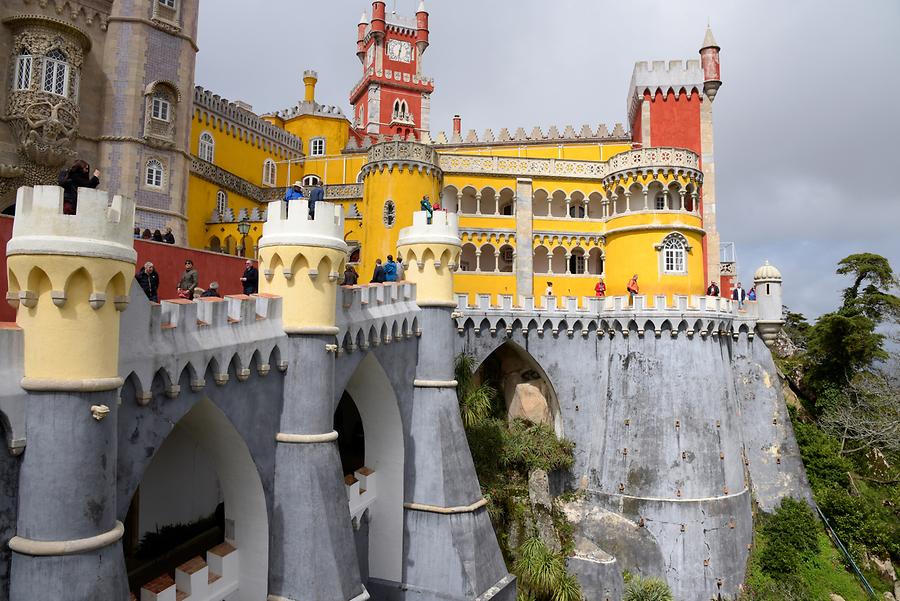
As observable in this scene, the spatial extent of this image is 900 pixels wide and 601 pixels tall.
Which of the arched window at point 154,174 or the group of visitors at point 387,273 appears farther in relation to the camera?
the arched window at point 154,174

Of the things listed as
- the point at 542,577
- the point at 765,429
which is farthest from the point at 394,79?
the point at 542,577

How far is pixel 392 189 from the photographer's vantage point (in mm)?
31719

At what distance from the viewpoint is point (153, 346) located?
9.80 metres

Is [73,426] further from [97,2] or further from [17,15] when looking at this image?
[97,2]

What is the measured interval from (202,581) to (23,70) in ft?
72.9

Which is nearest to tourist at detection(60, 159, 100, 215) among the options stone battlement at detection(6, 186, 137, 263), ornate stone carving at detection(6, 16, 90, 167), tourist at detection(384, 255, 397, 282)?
stone battlement at detection(6, 186, 137, 263)

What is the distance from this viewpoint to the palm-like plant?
2647 centimetres

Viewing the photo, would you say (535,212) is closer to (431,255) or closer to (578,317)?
(578,317)

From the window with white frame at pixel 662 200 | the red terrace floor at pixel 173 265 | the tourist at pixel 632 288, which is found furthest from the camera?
the window with white frame at pixel 662 200

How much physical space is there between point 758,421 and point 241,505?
2813 centimetres

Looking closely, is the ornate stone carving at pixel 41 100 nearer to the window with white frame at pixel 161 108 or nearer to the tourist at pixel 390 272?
the window with white frame at pixel 161 108

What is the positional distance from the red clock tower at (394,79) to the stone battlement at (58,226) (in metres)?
48.1

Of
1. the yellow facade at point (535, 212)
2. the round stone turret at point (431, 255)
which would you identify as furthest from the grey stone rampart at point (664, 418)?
the round stone turret at point (431, 255)

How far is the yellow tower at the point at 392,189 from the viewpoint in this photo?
104ft
